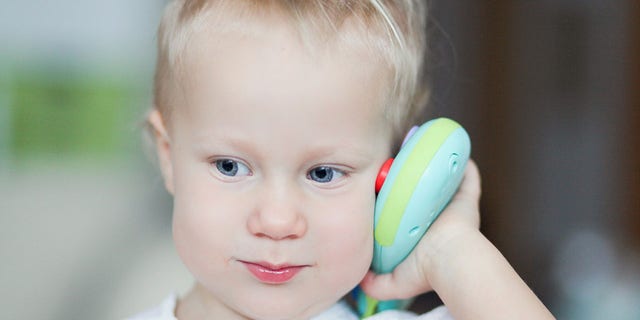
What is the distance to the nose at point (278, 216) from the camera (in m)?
0.97

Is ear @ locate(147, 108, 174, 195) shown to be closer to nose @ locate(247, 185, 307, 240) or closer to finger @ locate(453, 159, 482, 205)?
nose @ locate(247, 185, 307, 240)

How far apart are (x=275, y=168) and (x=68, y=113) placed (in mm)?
1531

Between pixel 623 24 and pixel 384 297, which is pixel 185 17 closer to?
pixel 384 297

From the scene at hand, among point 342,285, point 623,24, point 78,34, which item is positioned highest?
point 342,285

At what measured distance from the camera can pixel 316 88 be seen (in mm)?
971

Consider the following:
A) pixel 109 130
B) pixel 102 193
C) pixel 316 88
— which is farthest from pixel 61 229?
pixel 316 88

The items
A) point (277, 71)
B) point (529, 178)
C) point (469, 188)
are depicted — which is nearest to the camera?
point (277, 71)

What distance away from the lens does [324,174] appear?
1025mm

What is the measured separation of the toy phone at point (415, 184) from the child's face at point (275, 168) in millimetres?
19

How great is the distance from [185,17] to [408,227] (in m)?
0.37

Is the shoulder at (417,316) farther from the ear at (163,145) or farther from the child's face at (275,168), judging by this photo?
the ear at (163,145)

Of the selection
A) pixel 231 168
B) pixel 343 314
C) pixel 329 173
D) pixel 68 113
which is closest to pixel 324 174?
pixel 329 173

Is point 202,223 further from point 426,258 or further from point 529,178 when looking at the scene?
point 529,178

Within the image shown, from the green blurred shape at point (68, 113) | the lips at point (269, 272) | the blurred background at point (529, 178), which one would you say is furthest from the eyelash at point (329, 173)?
the green blurred shape at point (68, 113)
